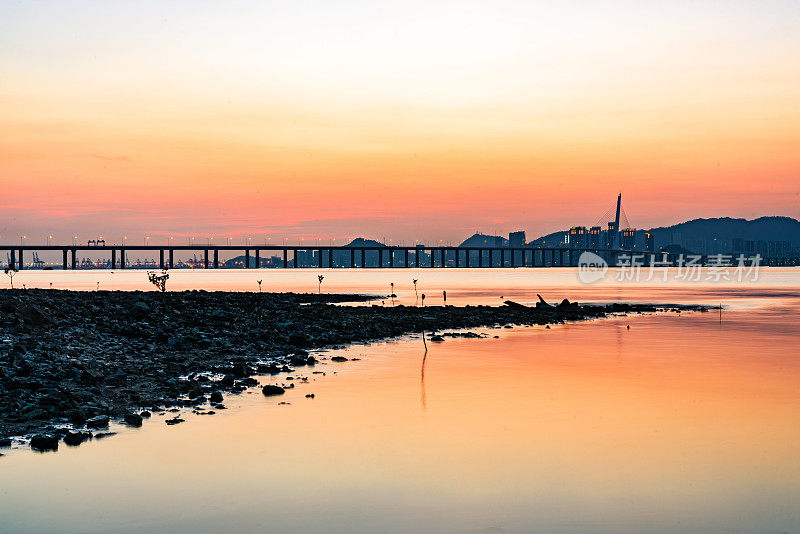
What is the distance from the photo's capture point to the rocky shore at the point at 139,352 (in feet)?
62.5

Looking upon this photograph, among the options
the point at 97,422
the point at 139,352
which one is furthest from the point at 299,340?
the point at 97,422

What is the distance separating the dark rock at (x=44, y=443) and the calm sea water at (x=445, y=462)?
0.91ft

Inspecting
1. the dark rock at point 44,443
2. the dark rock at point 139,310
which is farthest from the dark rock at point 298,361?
the dark rock at point 44,443

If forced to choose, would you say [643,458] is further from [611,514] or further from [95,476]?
[95,476]

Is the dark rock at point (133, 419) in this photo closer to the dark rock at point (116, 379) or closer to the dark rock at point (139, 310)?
the dark rock at point (116, 379)

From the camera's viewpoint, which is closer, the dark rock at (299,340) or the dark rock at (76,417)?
the dark rock at (76,417)

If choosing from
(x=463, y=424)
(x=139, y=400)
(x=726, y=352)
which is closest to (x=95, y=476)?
(x=139, y=400)

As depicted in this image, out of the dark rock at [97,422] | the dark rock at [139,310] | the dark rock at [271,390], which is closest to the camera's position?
the dark rock at [97,422]

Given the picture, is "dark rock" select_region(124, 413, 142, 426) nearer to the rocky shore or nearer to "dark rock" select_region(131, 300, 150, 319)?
the rocky shore

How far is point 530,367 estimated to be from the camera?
105 feet

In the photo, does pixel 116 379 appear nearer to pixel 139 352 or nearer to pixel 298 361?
pixel 139 352

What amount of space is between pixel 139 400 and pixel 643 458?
1365 cm

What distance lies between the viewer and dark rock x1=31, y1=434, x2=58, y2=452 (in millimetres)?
16225

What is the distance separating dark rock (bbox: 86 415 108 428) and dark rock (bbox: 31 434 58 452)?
1616 mm
